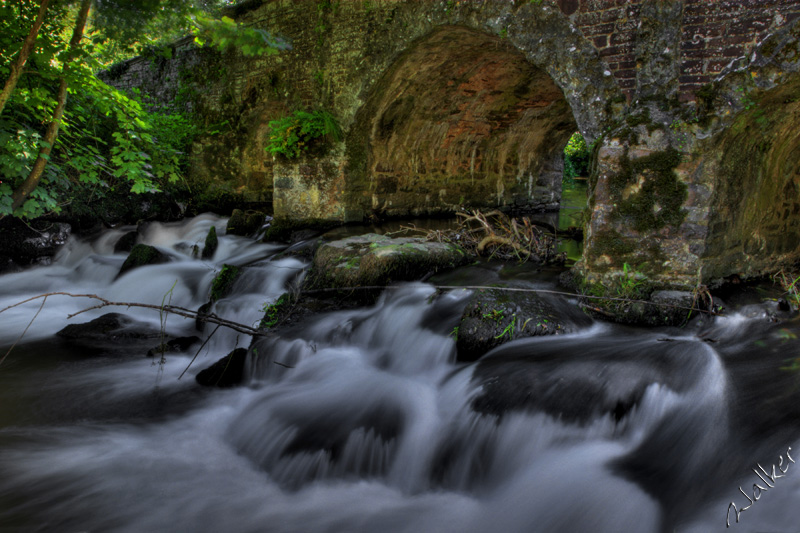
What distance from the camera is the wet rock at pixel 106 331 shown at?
4.54 metres

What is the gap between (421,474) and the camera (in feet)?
9.14

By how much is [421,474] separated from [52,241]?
6.56 m

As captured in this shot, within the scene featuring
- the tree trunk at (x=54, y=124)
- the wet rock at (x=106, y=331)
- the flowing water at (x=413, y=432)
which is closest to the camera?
the flowing water at (x=413, y=432)

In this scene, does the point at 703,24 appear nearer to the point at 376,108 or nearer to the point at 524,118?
the point at 376,108

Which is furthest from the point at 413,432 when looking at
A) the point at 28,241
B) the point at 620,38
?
the point at 28,241

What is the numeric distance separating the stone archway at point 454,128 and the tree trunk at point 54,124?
3.15 meters

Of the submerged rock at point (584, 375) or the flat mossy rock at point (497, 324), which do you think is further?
the flat mossy rock at point (497, 324)

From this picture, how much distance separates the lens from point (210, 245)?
23.1ft

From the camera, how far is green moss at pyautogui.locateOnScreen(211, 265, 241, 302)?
5102 millimetres

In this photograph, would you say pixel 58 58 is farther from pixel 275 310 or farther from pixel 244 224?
pixel 244 224

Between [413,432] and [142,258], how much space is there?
→ 4.70 metres

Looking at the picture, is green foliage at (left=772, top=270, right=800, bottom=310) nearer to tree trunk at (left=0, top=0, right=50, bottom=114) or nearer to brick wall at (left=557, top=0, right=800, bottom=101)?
brick wall at (left=557, top=0, right=800, bottom=101)

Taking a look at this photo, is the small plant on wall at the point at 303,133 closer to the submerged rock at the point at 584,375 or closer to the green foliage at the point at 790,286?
the submerged rock at the point at 584,375

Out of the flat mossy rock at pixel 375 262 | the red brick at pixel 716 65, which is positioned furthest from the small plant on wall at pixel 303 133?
the red brick at pixel 716 65
